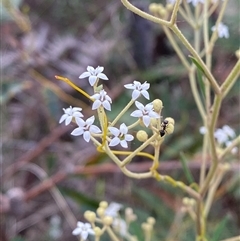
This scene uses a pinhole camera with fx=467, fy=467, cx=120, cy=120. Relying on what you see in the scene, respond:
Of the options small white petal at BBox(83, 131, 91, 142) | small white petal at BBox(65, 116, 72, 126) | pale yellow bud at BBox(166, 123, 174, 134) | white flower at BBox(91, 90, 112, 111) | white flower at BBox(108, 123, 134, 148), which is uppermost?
white flower at BBox(91, 90, 112, 111)

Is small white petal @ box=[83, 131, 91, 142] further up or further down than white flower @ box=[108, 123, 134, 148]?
further up

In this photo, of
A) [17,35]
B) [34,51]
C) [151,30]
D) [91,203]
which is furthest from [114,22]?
[91,203]

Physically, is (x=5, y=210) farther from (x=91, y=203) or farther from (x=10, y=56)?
(x=10, y=56)

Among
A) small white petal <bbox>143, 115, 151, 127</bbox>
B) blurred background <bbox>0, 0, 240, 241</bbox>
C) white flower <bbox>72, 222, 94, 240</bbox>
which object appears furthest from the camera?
blurred background <bbox>0, 0, 240, 241</bbox>

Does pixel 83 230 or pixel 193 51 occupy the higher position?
pixel 193 51

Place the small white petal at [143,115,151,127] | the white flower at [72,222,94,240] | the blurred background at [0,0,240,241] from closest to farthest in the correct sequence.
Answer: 1. the small white petal at [143,115,151,127]
2. the white flower at [72,222,94,240]
3. the blurred background at [0,0,240,241]

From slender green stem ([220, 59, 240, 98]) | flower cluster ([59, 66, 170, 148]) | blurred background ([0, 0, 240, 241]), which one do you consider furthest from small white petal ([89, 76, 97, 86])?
blurred background ([0, 0, 240, 241])

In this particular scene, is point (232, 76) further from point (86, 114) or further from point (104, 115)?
point (86, 114)

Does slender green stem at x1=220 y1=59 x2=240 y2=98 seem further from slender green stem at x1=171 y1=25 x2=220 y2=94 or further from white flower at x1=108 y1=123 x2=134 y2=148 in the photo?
white flower at x1=108 y1=123 x2=134 y2=148

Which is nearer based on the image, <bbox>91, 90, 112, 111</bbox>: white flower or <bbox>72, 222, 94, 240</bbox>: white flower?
<bbox>91, 90, 112, 111</bbox>: white flower

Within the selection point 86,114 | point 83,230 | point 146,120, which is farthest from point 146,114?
point 86,114
